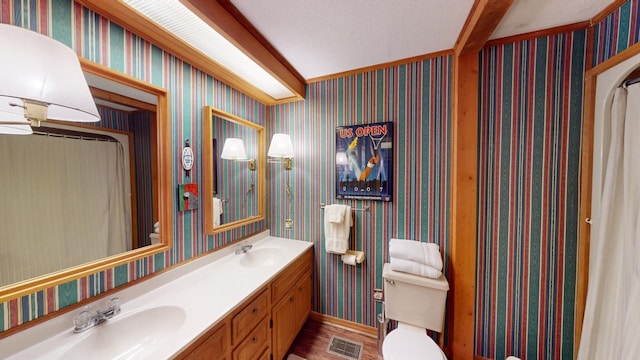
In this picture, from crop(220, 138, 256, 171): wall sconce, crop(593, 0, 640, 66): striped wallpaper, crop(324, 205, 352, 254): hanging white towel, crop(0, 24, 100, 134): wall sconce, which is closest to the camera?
crop(0, 24, 100, 134): wall sconce

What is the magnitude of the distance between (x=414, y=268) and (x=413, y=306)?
0.91ft

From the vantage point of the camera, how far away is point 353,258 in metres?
1.77

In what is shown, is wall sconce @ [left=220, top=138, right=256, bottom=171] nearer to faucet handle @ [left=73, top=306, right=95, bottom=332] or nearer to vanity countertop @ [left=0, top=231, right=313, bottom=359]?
vanity countertop @ [left=0, top=231, right=313, bottom=359]

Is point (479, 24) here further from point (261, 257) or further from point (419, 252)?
point (261, 257)

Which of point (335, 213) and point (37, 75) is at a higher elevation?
point (37, 75)

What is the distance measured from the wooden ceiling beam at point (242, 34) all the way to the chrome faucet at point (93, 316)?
145cm

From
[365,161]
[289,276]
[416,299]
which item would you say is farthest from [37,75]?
[416,299]

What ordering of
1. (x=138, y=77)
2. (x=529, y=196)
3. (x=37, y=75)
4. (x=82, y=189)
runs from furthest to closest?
1. (x=529, y=196)
2. (x=138, y=77)
3. (x=82, y=189)
4. (x=37, y=75)

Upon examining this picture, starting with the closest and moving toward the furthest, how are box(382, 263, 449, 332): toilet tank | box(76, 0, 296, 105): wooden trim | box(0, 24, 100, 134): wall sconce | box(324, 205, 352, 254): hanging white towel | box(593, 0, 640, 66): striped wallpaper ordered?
box(0, 24, 100, 134): wall sconce, box(76, 0, 296, 105): wooden trim, box(593, 0, 640, 66): striped wallpaper, box(382, 263, 449, 332): toilet tank, box(324, 205, 352, 254): hanging white towel

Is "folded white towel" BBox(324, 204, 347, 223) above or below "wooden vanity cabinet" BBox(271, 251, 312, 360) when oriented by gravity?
above

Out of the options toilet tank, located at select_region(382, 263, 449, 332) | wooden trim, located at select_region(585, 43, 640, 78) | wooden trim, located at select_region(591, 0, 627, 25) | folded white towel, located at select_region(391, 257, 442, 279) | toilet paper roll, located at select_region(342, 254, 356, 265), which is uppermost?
wooden trim, located at select_region(591, 0, 627, 25)

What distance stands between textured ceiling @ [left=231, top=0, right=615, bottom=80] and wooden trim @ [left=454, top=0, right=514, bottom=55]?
1.7 inches

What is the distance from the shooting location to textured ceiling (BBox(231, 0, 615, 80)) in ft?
3.76

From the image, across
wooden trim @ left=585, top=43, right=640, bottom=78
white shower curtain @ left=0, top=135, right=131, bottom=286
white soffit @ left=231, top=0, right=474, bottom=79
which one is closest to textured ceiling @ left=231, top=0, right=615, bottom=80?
white soffit @ left=231, top=0, right=474, bottom=79
